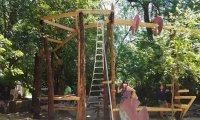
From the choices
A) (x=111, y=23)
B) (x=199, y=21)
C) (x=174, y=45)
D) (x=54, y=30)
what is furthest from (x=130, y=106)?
(x=54, y=30)

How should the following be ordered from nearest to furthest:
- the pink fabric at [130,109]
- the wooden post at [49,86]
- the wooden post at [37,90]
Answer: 1. the pink fabric at [130,109]
2. the wooden post at [49,86]
3. the wooden post at [37,90]

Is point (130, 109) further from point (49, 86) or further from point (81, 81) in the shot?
point (49, 86)

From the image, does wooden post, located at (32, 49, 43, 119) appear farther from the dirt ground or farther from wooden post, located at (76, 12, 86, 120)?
wooden post, located at (76, 12, 86, 120)

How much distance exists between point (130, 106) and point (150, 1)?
15942mm

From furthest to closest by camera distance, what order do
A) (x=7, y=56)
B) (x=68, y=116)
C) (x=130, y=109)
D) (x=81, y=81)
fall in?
1. (x=68, y=116)
2. (x=81, y=81)
3. (x=130, y=109)
4. (x=7, y=56)

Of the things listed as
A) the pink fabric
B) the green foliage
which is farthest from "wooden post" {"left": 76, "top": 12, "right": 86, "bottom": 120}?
the pink fabric

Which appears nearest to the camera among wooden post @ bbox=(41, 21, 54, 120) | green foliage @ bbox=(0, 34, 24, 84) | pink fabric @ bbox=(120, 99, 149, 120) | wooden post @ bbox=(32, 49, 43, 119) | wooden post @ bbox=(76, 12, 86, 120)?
green foliage @ bbox=(0, 34, 24, 84)

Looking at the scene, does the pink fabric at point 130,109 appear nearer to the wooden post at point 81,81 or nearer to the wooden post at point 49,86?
the wooden post at point 81,81

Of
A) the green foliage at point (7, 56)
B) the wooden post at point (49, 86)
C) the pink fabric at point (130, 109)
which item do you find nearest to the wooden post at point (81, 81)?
the wooden post at point (49, 86)

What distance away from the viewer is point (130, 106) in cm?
993

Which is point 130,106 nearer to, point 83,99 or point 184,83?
point 83,99

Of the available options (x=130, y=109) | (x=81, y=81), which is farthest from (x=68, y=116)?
(x=130, y=109)

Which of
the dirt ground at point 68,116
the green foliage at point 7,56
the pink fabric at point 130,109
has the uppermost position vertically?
the green foliage at point 7,56

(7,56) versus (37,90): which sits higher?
(7,56)
